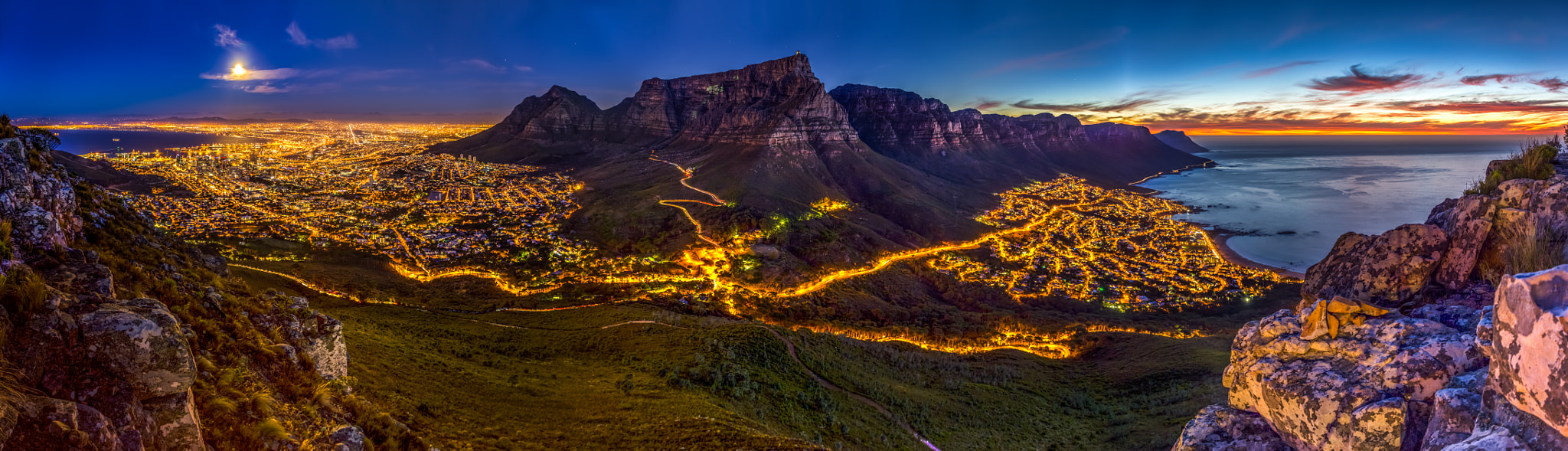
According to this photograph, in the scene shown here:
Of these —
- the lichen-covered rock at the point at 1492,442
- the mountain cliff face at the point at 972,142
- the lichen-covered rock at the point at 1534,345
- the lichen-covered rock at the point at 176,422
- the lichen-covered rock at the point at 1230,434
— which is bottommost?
the lichen-covered rock at the point at 1230,434

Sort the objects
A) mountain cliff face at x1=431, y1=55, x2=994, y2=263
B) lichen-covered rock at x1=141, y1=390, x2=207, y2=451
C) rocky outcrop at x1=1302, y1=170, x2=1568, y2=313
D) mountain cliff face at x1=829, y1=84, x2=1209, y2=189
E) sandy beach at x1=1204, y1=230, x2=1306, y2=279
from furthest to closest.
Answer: mountain cliff face at x1=829, y1=84, x2=1209, y2=189
mountain cliff face at x1=431, y1=55, x2=994, y2=263
sandy beach at x1=1204, y1=230, x2=1306, y2=279
rocky outcrop at x1=1302, y1=170, x2=1568, y2=313
lichen-covered rock at x1=141, y1=390, x2=207, y2=451

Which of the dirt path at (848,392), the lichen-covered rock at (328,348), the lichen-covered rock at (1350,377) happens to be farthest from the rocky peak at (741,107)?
the lichen-covered rock at (1350,377)

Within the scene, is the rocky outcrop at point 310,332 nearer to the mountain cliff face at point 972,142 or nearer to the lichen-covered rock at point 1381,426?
the lichen-covered rock at point 1381,426

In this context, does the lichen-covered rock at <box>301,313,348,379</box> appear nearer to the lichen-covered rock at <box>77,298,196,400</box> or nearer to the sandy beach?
the lichen-covered rock at <box>77,298,196,400</box>

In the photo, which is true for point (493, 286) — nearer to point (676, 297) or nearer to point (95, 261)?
point (676, 297)

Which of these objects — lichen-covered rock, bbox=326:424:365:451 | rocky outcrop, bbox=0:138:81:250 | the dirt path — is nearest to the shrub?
the dirt path

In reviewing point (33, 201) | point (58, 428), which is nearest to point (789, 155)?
point (33, 201)
